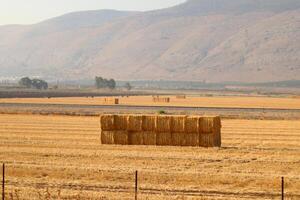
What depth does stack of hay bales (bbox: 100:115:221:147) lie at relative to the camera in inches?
1431

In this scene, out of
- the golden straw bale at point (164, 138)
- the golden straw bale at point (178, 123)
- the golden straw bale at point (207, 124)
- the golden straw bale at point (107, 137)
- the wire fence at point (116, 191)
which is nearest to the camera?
the wire fence at point (116, 191)

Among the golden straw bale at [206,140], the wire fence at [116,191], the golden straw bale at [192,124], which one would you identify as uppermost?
the golden straw bale at [192,124]

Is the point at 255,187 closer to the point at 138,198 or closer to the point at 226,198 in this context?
the point at 226,198

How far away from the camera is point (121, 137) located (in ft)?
124

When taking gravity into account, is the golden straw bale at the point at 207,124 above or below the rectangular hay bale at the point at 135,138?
above

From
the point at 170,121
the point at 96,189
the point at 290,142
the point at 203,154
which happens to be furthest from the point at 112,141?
the point at 96,189

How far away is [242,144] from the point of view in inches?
1542

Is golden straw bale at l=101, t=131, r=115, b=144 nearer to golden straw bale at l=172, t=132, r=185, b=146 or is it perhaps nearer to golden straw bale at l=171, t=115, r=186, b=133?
golden straw bale at l=172, t=132, r=185, b=146

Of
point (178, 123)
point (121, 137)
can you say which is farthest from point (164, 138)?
point (121, 137)

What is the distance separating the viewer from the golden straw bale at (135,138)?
3756cm

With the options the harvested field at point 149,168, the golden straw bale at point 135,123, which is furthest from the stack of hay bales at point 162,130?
the harvested field at point 149,168

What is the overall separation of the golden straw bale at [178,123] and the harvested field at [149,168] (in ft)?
4.72

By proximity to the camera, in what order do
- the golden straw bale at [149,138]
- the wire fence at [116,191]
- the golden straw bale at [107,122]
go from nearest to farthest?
1. the wire fence at [116,191]
2. the golden straw bale at [149,138]
3. the golden straw bale at [107,122]

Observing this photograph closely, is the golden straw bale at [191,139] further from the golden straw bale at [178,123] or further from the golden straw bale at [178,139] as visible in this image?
the golden straw bale at [178,123]
